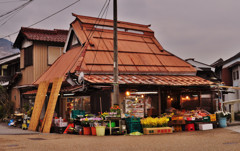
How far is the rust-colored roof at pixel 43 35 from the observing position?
28.6 meters

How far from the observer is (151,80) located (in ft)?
70.2

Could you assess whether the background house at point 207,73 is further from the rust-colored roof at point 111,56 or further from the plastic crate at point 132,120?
the plastic crate at point 132,120

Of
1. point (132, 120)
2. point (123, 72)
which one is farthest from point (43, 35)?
point (132, 120)

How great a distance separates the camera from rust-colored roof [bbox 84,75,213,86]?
19344 millimetres

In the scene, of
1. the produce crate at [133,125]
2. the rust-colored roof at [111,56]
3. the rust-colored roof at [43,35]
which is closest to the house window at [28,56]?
the rust-colored roof at [43,35]

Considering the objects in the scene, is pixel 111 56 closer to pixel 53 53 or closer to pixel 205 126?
pixel 53 53

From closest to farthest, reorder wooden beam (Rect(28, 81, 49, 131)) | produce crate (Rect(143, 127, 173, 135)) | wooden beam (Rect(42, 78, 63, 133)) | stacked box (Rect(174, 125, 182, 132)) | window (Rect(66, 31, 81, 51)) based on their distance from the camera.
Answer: produce crate (Rect(143, 127, 173, 135))
stacked box (Rect(174, 125, 182, 132))
wooden beam (Rect(42, 78, 63, 133))
wooden beam (Rect(28, 81, 49, 131))
window (Rect(66, 31, 81, 51))

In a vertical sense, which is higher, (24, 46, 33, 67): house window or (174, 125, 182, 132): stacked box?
(24, 46, 33, 67): house window

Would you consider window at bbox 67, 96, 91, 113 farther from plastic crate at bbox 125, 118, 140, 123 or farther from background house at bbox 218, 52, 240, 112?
background house at bbox 218, 52, 240, 112

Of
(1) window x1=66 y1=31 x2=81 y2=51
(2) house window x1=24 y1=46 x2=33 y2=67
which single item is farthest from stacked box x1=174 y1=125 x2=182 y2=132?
(2) house window x1=24 y1=46 x2=33 y2=67

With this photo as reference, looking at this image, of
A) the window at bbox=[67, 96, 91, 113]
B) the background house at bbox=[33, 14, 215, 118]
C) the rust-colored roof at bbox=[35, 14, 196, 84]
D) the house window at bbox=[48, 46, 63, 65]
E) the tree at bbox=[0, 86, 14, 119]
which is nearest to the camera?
the background house at bbox=[33, 14, 215, 118]

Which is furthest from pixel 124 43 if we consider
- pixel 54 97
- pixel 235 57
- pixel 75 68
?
pixel 235 57

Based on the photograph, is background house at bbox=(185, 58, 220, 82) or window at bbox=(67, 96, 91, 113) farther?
background house at bbox=(185, 58, 220, 82)

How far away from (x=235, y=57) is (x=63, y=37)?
21.2 metres
